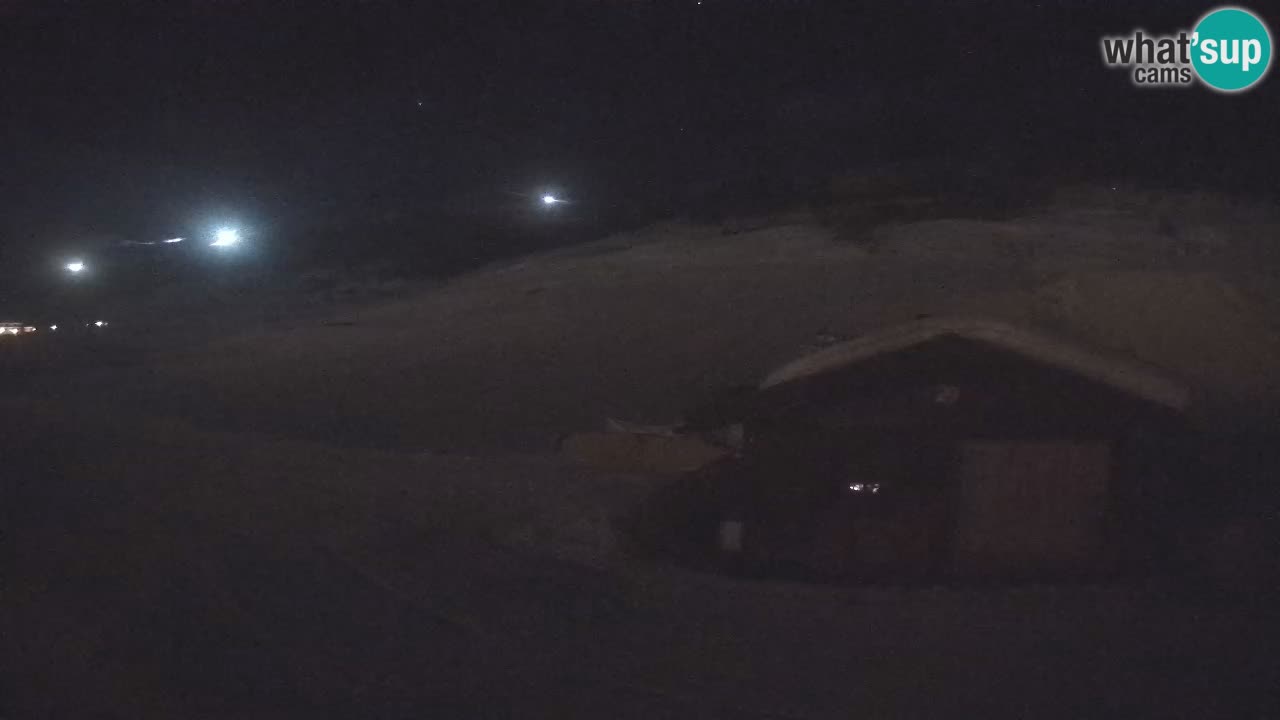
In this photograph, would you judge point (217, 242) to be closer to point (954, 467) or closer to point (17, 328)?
point (17, 328)

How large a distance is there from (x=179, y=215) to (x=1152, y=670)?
2855 cm

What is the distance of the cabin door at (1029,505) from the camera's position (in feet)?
35.0

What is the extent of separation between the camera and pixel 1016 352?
452 inches

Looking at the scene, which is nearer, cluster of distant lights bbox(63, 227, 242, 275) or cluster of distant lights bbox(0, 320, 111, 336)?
cluster of distant lights bbox(0, 320, 111, 336)

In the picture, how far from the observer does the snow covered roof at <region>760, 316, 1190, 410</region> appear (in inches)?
452

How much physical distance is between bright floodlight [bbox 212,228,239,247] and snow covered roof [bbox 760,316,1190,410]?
73.2ft

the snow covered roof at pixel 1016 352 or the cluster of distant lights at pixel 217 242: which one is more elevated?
the cluster of distant lights at pixel 217 242

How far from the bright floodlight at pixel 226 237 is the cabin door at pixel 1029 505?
2498 centimetres

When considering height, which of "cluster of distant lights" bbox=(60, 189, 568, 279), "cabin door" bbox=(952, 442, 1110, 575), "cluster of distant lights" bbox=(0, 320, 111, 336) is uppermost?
"cluster of distant lights" bbox=(60, 189, 568, 279)

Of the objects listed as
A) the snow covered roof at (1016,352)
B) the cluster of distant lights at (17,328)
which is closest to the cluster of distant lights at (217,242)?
the cluster of distant lights at (17,328)

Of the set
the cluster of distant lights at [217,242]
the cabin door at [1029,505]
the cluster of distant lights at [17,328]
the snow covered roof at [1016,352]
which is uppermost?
the cluster of distant lights at [217,242]

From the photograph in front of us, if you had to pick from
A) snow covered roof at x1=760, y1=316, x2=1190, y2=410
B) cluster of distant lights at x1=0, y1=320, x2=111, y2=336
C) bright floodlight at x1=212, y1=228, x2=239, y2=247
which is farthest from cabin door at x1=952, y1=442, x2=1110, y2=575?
bright floodlight at x1=212, y1=228, x2=239, y2=247

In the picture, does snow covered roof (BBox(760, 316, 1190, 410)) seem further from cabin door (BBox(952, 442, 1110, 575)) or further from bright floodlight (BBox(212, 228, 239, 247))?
bright floodlight (BBox(212, 228, 239, 247))

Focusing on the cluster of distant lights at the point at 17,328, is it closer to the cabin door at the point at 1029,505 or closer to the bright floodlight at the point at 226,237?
the bright floodlight at the point at 226,237
